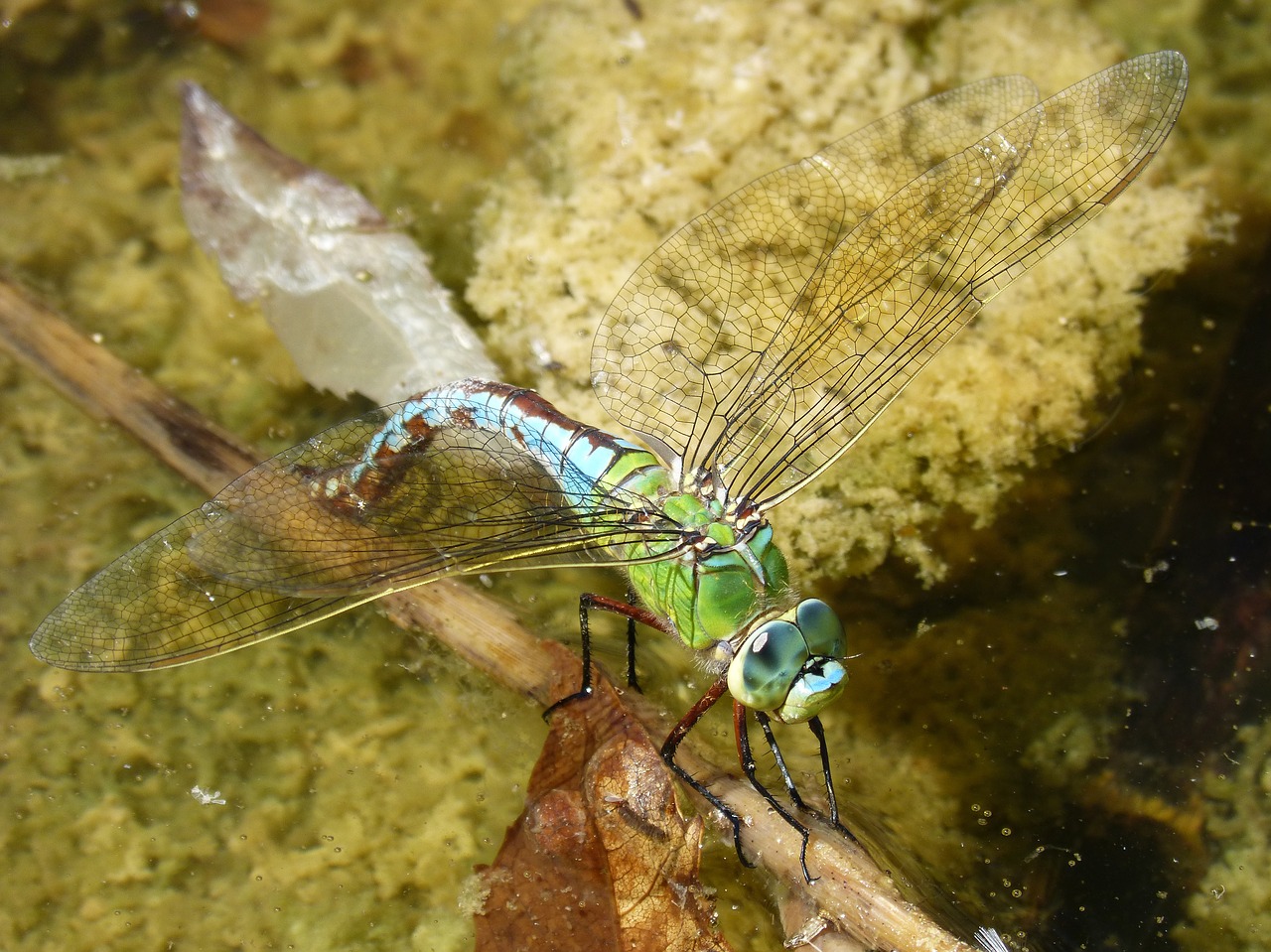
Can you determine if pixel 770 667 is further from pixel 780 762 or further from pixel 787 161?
pixel 787 161

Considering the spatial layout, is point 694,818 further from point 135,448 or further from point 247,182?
point 247,182

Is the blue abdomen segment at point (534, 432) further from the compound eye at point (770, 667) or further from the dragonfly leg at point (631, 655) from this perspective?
the compound eye at point (770, 667)

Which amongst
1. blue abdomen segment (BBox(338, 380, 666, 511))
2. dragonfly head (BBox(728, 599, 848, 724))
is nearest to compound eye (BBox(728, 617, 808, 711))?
dragonfly head (BBox(728, 599, 848, 724))

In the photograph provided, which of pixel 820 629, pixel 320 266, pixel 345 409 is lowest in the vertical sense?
pixel 345 409

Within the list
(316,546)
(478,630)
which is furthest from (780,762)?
(316,546)

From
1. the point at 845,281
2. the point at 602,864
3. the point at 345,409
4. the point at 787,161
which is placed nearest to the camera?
the point at 602,864

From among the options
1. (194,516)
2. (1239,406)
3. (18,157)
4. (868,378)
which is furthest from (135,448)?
(1239,406)

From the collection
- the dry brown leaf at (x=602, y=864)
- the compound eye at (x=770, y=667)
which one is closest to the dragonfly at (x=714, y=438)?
the compound eye at (x=770, y=667)
